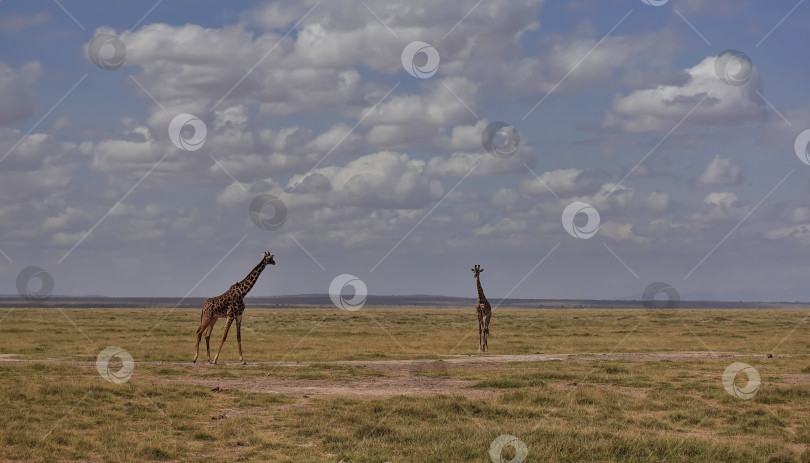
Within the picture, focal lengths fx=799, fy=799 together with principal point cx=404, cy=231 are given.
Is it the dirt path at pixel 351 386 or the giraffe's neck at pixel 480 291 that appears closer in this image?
the dirt path at pixel 351 386

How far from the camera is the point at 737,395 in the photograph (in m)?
22.0

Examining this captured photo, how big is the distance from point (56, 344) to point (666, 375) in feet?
99.1

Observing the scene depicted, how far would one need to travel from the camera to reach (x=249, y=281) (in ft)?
104

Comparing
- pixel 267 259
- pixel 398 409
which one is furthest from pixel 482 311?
pixel 398 409

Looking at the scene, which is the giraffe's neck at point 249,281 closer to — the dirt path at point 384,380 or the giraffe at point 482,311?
the dirt path at point 384,380

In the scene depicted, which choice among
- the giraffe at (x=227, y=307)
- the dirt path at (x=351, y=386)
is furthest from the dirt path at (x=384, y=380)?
the giraffe at (x=227, y=307)

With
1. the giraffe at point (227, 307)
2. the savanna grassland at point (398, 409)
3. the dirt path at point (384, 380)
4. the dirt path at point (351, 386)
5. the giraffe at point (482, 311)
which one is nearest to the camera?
the savanna grassland at point (398, 409)

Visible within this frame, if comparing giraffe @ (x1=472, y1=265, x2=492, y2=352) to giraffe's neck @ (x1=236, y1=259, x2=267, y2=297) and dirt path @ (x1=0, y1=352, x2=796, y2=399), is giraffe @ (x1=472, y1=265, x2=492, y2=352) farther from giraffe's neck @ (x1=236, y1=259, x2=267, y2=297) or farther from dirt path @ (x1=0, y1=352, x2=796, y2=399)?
giraffe's neck @ (x1=236, y1=259, x2=267, y2=297)

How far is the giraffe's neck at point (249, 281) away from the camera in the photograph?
3127cm

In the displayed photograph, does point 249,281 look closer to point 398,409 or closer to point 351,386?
point 351,386

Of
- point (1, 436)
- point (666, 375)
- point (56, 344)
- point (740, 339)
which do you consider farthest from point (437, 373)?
point (740, 339)

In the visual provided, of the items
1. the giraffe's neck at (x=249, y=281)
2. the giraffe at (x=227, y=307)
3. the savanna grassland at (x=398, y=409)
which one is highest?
the giraffe's neck at (x=249, y=281)

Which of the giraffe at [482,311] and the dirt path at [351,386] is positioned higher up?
the giraffe at [482,311]

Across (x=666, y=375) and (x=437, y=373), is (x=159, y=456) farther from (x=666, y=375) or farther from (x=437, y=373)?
(x=666, y=375)
